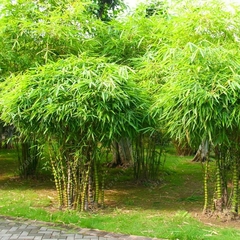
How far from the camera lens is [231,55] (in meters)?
3.68

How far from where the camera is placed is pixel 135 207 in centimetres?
474

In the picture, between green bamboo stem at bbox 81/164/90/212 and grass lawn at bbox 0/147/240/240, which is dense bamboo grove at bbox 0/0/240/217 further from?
grass lawn at bbox 0/147/240/240

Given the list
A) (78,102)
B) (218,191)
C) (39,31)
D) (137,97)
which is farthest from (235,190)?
(39,31)

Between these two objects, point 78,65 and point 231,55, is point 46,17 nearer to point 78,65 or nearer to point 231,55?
point 78,65

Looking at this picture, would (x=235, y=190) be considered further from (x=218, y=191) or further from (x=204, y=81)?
(x=204, y=81)

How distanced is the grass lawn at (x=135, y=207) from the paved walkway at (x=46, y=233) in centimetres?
14

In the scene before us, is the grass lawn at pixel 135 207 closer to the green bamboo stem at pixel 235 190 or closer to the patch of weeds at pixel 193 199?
the patch of weeds at pixel 193 199

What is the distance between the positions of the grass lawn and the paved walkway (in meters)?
0.14

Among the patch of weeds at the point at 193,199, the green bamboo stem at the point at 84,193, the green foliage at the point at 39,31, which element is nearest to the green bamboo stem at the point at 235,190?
the patch of weeds at the point at 193,199

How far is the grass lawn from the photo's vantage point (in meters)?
3.65

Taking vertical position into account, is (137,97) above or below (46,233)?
above

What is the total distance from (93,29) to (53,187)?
2632 millimetres

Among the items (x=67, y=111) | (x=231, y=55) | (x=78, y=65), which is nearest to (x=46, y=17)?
(x=78, y=65)

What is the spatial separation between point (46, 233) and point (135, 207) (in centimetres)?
151
